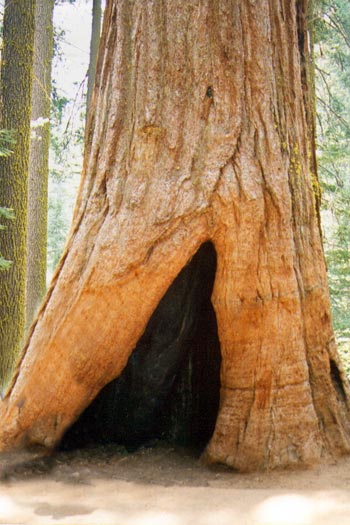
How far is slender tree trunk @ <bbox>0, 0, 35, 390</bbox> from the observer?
8.98 metres

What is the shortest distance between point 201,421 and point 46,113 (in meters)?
9.55

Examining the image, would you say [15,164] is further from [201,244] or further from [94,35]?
[94,35]

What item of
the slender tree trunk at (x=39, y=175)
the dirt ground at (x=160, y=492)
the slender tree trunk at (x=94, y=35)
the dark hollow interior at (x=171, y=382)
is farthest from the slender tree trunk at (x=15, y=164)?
the dirt ground at (x=160, y=492)

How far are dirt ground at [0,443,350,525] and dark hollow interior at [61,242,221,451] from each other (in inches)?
20.9

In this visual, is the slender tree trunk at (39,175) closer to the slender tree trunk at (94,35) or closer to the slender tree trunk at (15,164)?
the slender tree trunk at (94,35)

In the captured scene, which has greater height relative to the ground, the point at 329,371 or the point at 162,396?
the point at 329,371

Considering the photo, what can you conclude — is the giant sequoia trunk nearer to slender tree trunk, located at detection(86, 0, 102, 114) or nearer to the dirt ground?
the dirt ground

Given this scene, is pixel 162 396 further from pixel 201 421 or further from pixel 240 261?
pixel 240 261

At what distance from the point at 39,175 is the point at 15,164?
148 inches

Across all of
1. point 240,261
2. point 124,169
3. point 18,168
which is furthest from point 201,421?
point 18,168

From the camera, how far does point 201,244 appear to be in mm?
4453

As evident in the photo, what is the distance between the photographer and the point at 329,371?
467 centimetres

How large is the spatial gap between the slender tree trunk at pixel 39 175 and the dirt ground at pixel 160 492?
8236 mm

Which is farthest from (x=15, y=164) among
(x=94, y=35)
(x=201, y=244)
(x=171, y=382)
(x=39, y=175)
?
(x=94, y=35)
